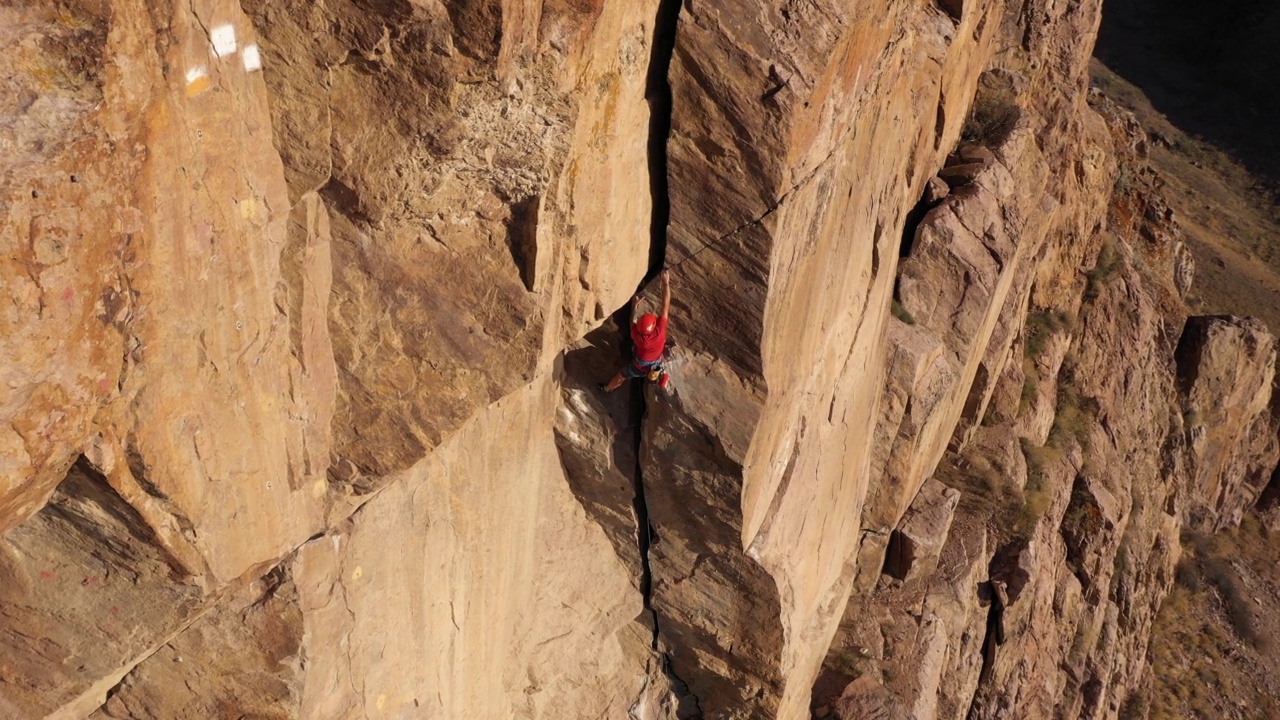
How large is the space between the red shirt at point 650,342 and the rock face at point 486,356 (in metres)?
0.32

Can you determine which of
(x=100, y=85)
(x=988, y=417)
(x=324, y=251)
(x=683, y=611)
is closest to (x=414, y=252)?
(x=324, y=251)

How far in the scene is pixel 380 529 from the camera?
7.61m

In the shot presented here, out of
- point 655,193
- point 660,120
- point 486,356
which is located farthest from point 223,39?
point 655,193

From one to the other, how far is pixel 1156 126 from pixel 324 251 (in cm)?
3517

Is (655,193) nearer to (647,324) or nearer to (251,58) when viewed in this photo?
(647,324)

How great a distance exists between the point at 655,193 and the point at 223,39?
375cm

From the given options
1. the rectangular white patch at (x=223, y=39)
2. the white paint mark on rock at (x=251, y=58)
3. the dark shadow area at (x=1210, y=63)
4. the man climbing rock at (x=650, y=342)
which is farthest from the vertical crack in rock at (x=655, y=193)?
the dark shadow area at (x=1210, y=63)

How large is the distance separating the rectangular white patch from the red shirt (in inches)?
Answer: 153

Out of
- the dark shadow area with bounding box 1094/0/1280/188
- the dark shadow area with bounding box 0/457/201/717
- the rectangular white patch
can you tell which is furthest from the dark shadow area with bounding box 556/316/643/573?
the dark shadow area with bounding box 1094/0/1280/188

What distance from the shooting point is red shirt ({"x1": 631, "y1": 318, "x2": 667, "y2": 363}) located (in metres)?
8.59

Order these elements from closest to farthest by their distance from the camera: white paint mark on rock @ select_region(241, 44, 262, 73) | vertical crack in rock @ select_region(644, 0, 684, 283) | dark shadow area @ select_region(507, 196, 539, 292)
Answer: white paint mark on rock @ select_region(241, 44, 262, 73) → dark shadow area @ select_region(507, 196, 539, 292) → vertical crack in rock @ select_region(644, 0, 684, 283)

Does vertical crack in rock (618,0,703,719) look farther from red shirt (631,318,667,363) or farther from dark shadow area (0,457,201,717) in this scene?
dark shadow area (0,457,201,717)

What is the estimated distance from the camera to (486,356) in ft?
24.4

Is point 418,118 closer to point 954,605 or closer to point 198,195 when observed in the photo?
point 198,195
